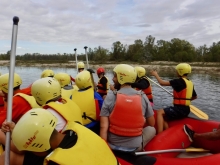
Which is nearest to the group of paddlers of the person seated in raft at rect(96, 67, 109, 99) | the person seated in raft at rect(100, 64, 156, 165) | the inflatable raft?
the person seated in raft at rect(100, 64, 156, 165)

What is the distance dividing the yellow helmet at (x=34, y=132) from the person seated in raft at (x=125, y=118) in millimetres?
1304

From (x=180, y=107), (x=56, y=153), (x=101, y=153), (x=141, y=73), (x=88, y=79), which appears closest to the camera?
(x=56, y=153)

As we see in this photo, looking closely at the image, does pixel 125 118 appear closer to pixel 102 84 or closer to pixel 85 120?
pixel 85 120

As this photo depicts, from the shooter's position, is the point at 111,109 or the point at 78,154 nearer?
the point at 78,154

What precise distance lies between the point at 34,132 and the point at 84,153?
398mm

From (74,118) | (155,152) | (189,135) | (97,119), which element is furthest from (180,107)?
(74,118)

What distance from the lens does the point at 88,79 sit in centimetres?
377

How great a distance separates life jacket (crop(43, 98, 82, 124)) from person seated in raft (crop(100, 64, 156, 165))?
42 cm

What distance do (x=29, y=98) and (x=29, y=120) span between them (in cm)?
149

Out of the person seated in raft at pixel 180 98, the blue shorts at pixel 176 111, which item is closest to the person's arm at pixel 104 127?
the person seated in raft at pixel 180 98

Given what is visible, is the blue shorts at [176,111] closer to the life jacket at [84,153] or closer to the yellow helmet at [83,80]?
the yellow helmet at [83,80]

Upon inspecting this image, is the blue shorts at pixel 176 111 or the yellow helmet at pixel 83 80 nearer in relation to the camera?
the yellow helmet at pixel 83 80

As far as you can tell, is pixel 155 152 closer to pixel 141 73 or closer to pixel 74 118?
pixel 74 118

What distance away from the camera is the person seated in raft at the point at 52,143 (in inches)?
67.8
